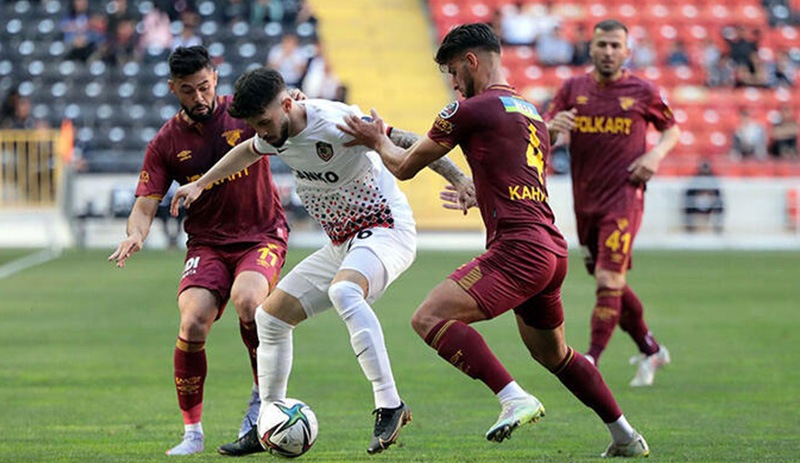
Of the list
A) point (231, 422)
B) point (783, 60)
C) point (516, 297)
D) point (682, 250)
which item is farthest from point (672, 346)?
point (783, 60)

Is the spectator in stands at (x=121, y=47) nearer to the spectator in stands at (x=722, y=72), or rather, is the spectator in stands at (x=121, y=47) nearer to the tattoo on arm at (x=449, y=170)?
the spectator in stands at (x=722, y=72)

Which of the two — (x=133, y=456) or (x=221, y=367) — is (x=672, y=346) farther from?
(x=133, y=456)

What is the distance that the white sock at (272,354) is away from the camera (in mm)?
7691

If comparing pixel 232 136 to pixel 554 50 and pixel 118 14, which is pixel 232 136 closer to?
pixel 118 14

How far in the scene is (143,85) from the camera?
30.2 meters

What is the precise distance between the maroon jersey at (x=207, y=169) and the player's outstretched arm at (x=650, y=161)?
10.4ft

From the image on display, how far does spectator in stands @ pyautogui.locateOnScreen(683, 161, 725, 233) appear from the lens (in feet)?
85.4

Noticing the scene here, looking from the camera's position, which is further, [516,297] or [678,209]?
[678,209]

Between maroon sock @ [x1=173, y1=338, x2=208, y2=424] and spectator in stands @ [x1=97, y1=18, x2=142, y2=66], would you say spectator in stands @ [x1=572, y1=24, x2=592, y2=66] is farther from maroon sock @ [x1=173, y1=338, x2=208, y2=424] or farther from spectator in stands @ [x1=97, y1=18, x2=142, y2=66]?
maroon sock @ [x1=173, y1=338, x2=208, y2=424]

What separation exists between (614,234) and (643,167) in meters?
0.50

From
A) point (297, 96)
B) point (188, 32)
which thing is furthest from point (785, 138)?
point (297, 96)

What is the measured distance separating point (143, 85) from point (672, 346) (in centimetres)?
1887

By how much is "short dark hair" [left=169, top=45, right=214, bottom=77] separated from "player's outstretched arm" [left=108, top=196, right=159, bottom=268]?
2.42 ft

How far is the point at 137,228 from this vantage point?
823cm
